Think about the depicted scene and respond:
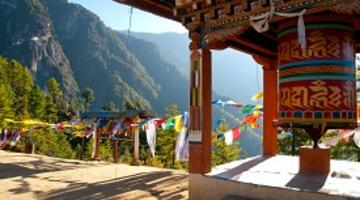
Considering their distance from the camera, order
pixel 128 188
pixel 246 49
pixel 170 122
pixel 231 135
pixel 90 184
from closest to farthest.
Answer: pixel 128 188, pixel 90 184, pixel 246 49, pixel 231 135, pixel 170 122

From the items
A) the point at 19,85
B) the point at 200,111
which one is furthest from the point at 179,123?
the point at 19,85

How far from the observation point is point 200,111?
339 inches

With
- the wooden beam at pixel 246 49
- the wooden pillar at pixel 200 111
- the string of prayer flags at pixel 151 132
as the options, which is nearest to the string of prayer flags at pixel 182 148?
the string of prayer flags at pixel 151 132

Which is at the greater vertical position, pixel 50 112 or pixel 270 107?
pixel 50 112

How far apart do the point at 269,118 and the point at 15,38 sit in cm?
15970

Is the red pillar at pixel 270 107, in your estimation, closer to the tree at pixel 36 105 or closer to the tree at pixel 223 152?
the tree at pixel 223 152

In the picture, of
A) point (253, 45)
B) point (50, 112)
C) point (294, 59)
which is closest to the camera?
point (294, 59)

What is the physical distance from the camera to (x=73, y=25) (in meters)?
193

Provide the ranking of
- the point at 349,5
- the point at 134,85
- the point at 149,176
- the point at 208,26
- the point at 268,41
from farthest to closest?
1. the point at 134,85
2. the point at 149,176
3. the point at 268,41
4. the point at 208,26
5. the point at 349,5

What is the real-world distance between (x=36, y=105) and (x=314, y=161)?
66078 mm

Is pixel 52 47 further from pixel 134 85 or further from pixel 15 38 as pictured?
pixel 134 85

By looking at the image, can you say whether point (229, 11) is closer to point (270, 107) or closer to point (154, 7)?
point (154, 7)

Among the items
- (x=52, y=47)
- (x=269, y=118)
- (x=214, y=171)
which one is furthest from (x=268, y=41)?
(x=52, y=47)

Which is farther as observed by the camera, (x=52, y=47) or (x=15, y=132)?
(x=52, y=47)
